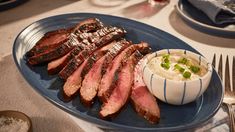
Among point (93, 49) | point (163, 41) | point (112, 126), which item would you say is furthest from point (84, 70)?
point (163, 41)

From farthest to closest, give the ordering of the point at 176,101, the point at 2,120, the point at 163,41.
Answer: the point at 163,41
the point at 176,101
the point at 2,120

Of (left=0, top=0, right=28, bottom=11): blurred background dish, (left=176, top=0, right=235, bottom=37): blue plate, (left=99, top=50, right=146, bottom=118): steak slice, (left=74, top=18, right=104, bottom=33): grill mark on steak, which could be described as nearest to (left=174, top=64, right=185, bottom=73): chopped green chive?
(left=99, top=50, right=146, bottom=118): steak slice

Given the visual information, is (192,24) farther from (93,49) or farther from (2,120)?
(2,120)

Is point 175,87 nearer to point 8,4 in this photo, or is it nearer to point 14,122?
point 14,122

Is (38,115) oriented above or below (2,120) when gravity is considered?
below

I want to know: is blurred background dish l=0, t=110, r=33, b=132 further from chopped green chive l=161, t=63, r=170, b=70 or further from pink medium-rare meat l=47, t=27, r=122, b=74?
chopped green chive l=161, t=63, r=170, b=70

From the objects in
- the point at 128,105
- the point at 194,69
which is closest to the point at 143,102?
the point at 128,105
